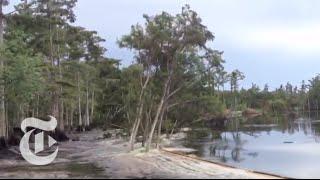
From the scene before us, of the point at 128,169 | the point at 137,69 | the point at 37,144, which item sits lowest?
the point at 128,169

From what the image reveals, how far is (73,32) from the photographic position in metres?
55.1

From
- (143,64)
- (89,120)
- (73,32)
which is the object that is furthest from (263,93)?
(143,64)

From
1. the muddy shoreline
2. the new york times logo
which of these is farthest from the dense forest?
the muddy shoreline

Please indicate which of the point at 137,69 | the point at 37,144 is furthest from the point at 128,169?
the point at 37,144

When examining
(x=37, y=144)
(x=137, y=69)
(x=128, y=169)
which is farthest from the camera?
(x=37, y=144)

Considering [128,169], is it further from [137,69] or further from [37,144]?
[37,144]

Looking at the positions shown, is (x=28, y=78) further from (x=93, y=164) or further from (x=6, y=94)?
(x=93, y=164)

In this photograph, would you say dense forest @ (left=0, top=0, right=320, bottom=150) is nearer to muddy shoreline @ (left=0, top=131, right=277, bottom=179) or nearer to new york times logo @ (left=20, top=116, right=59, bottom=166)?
new york times logo @ (left=20, top=116, right=59, bottom=166)

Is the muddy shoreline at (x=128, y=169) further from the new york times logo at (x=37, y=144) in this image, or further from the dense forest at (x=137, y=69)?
the dense forest at (x=137, y=69)

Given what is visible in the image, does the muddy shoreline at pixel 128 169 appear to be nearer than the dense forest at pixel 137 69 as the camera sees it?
Yes

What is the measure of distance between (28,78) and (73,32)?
23879 millimetres

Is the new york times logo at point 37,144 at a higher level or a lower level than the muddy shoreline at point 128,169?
higher

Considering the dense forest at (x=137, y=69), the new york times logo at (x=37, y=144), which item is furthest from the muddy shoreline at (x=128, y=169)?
the dense forest at (x=137, y=69)

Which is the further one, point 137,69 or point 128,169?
point 137,69
